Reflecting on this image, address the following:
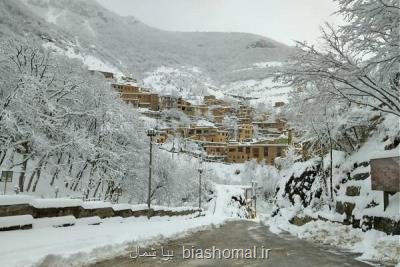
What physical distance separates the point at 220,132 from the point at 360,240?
466 feet

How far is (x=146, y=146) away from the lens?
183ft

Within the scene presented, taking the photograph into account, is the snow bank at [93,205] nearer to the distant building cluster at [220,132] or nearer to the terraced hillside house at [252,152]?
the distant building cluster at [220,132]

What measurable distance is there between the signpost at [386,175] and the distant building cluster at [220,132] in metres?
101

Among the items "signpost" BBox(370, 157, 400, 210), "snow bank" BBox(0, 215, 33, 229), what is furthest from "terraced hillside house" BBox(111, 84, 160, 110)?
"snow bank" BBox(0, 215, 33, 229)

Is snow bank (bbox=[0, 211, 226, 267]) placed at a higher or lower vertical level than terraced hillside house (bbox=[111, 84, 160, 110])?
lower

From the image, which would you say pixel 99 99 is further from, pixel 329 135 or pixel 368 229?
pixel 368 229

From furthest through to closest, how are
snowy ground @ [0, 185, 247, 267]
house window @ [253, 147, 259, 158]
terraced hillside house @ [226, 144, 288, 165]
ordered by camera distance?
house window @ [253, 147, 259, 158] < terraced hillside house @ [226, 144, 288, 165] < snowy ground @ [0, 185, 247, 267]

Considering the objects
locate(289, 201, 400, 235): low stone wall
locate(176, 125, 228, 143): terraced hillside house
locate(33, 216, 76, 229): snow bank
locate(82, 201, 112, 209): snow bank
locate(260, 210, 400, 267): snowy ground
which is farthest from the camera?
locate(176, 125, 228, 143): terraced hillside house

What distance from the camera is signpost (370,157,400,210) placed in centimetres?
1674

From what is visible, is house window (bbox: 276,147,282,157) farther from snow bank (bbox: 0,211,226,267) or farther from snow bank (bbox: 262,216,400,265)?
snow bank (bbox: 0,211,226,267)

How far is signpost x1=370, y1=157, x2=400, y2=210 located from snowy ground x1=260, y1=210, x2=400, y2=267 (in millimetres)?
1787

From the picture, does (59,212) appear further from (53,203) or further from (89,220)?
(89,220)

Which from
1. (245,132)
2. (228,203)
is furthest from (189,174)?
(245,132)

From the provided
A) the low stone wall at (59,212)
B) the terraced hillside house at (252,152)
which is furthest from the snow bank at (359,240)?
the terraced hillside house at (252,152)
